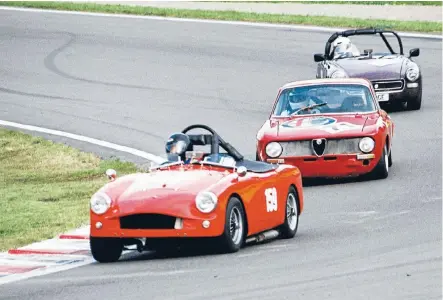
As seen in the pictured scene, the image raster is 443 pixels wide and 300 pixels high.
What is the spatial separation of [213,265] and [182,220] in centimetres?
68

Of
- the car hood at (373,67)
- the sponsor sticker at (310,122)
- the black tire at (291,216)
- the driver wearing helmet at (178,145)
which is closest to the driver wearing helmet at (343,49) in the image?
the car hood at (373,67)

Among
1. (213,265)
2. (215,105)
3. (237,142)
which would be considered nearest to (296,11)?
(215,105)

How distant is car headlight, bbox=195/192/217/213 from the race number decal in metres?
1.04

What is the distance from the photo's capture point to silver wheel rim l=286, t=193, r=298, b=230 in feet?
43.1

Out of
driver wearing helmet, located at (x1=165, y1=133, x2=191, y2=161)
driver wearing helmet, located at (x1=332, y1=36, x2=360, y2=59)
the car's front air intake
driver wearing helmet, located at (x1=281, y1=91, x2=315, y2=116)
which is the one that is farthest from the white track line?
the car's front air intake

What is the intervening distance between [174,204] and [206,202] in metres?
0.27

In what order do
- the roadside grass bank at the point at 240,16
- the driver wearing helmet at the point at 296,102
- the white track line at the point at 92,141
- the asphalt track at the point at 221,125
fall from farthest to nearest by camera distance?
the roadside grass bank at the point at 240,16 → the white track line at the point at 92,141 → the driver wearing helmet at the point at 296,102 → the asphalt track at the point at 221,125

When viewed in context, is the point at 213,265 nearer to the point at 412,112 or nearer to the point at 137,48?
the point at 412,112

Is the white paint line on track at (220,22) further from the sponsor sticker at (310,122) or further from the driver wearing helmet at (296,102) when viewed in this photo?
the sponsor sticker at (310,122)

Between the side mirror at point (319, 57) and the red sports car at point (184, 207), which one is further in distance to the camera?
the side mirror at point (319, 57)

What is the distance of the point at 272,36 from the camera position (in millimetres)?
34281

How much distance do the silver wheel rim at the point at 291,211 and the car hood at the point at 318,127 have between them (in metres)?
3.62

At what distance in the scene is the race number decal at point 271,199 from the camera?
12609 mm

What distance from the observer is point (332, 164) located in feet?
55.5
